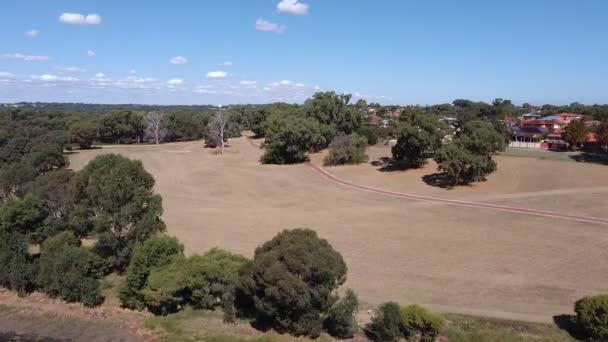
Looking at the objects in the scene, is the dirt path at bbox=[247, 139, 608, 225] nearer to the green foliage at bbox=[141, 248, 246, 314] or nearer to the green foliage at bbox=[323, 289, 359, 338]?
the green foliage at bbox=[323, 289, 359, 338]

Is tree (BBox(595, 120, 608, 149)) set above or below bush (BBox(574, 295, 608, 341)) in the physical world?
above

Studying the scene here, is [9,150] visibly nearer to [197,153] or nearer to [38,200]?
[197,153]

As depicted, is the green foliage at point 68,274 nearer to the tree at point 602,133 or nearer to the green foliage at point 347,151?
the green foliage at point 347,151

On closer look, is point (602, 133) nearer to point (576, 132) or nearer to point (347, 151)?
point (576, 132)

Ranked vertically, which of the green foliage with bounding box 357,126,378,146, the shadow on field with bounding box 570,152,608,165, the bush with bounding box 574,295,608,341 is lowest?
the bush with bounding box 574,295,608,341

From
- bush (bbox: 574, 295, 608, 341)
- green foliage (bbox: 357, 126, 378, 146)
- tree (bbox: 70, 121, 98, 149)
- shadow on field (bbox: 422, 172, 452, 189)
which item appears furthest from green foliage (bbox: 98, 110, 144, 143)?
bush (bbox: 574, 295, 608, 341)

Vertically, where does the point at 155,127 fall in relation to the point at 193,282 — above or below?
above

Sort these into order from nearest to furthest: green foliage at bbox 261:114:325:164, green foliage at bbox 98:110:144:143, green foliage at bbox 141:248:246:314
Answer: green foliage at bbox 141:248:246:314, green foliage at bbox 261:114:325:164, green foliage at bbox 98:110:144:143

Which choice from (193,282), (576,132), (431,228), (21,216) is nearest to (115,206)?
(21,216)
